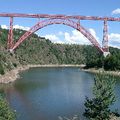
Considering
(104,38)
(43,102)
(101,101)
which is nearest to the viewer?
(101,101)

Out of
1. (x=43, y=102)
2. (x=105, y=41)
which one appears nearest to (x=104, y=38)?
(x=105, y=41)

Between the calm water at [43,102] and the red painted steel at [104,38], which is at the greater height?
the red painted steel at [104,38]

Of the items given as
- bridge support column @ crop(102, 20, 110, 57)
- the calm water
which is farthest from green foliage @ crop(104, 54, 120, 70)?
the calm water

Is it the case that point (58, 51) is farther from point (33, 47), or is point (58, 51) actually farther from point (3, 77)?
point (3, 77)

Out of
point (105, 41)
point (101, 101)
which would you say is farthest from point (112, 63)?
point (101, 101)

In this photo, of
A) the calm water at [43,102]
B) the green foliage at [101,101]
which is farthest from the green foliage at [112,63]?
the green foliage at [101,101]

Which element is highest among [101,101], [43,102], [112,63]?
[112,63]

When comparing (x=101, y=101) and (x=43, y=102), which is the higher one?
(x=101, y=101)

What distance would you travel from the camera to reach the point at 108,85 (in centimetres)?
3291

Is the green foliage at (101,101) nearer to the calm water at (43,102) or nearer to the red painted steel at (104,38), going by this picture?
the calm water at (43,102)

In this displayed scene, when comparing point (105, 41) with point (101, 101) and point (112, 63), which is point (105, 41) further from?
point (101, 101)

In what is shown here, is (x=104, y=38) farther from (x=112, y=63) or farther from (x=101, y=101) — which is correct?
(x=101, y=101)

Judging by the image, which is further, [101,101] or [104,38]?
[104,38]

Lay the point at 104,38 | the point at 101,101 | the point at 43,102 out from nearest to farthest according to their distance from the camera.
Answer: the point at 101,101, the point at 43,102, the point at 104,38
